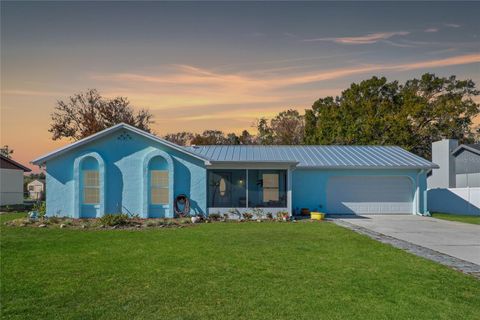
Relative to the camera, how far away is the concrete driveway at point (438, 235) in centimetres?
1053

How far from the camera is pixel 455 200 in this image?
23.4m

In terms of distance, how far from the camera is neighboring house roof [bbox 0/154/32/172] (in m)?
30.8

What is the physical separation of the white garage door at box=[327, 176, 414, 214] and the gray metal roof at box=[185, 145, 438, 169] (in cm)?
99

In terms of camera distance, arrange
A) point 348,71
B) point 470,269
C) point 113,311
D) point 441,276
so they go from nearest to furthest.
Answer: point 113,311 → point 441,276 → point 470,269 → point 348,71

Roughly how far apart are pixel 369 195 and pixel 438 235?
8236 millimetres

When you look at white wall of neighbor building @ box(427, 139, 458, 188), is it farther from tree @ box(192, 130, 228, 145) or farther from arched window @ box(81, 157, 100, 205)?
tree @ box(192, 130, 228, 145)

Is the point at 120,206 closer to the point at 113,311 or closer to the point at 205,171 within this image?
the point at 205,171

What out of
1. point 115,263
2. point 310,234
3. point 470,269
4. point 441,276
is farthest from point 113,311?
point 310,234

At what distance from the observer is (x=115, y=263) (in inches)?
345

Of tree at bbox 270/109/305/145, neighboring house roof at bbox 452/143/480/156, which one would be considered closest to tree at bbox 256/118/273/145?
tree at bbox 270/109/305/145

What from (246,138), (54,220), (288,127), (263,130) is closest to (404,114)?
(288,127)

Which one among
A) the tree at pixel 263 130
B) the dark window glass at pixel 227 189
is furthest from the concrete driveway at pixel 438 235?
the tree at pixel 263 130

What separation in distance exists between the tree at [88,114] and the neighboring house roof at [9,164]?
759cm

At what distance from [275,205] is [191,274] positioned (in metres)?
11.7
